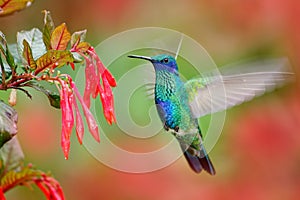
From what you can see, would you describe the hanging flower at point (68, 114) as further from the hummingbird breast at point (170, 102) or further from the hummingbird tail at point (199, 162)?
the hummingbird tail at point (199, 162)

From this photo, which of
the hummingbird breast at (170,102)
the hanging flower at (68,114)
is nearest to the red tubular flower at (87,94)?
the hanging flower at (68,114)

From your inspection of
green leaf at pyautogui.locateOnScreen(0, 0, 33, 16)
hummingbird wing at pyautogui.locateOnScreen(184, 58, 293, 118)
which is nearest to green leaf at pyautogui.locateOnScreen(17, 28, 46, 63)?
green leaf at pyautogui.locateOnScreen(0, 0, 33, 16)

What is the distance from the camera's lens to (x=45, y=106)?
9.37ft

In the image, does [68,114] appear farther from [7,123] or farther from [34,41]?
[34,41]

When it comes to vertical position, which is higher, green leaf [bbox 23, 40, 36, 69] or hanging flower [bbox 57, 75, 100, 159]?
green leaf [bbox 23, 40, 36, 69]

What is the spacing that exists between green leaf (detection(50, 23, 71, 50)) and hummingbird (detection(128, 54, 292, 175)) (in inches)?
12.7

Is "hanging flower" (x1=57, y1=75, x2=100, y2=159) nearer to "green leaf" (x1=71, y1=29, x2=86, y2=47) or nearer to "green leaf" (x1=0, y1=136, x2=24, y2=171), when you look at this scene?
"green leaf" (x1=71, y1=29, x2=86, y2=47)

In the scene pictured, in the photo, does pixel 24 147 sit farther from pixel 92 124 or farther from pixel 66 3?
pixel 92 124

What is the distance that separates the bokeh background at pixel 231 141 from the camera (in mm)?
2791

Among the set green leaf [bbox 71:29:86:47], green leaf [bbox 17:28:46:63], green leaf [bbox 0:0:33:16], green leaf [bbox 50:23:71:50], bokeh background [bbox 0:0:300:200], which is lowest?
bokeh background [bbox 0:0:300:200]

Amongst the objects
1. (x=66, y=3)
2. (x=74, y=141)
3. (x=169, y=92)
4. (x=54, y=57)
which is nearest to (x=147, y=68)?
(x=169, y=92)

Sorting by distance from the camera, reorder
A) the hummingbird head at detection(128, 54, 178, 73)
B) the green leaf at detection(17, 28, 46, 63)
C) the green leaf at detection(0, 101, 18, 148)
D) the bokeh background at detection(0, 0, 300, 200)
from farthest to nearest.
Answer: the bokeh background at detection(0, 0, 300, 200) → the hummingbird head at detection(128, 54, 178, 73) → the green leaf at detection(17, 28, 46, 63) → the green leaf at detection(0, 101, 18, 148)

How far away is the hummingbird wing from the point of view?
4.36 ft

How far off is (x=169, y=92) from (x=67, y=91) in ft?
1.22
